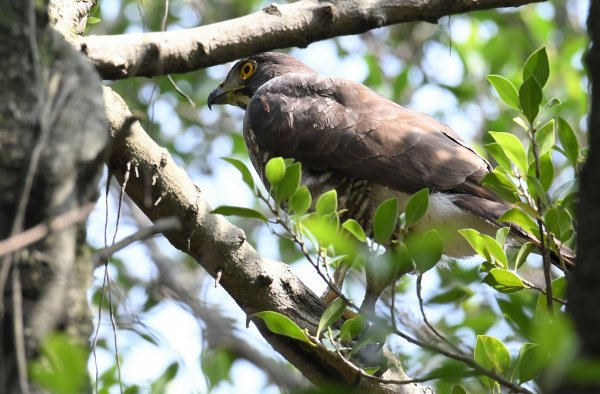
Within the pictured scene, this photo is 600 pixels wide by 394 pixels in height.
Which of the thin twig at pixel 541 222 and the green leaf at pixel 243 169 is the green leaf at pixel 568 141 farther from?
the green leaf at pixel 243 169

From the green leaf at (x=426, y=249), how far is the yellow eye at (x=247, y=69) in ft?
12.1

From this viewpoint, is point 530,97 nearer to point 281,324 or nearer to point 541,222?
point 541,222

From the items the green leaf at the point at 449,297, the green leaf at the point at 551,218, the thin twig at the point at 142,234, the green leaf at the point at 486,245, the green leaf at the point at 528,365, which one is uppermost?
the thin twig at the point at 142,234

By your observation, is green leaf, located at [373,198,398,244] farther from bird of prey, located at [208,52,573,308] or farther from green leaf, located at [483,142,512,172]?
bird of prey, located at [208,52,573,308]

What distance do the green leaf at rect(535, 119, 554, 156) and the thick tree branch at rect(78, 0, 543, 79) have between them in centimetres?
104

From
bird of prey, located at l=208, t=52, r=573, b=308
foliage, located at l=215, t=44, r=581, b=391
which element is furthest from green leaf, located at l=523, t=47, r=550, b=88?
Answer: bird of prey, located at l=208, t=52, r=573, b=308

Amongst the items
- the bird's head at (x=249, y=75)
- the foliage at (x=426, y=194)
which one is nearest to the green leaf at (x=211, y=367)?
the foliage at (x=426, y=194)

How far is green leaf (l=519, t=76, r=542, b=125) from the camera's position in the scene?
8.99 feet

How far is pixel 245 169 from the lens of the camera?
2.75 m

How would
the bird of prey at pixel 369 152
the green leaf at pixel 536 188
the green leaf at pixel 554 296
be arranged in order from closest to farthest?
1. the green leaf at pixel 536 188
2. the green leaf at pixel 554 296
3. the bird of prey at pixel 369 152

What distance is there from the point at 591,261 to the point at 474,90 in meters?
6.61

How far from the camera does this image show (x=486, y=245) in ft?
9.96

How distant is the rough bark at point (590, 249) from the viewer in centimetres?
140

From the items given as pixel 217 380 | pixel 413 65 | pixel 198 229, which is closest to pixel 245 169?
pixel 198 229
